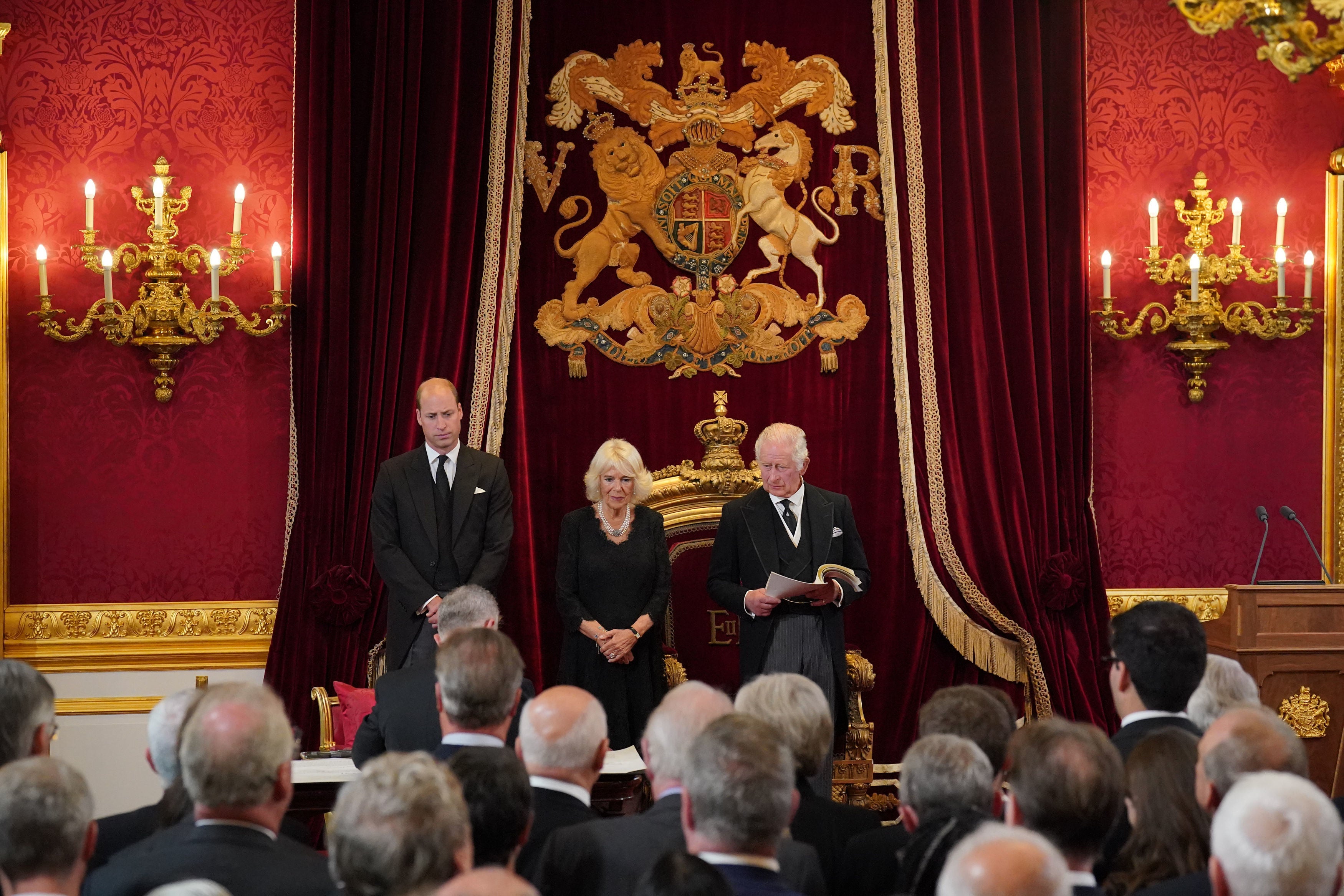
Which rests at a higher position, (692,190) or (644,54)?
(644,54)

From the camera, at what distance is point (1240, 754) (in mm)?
2682

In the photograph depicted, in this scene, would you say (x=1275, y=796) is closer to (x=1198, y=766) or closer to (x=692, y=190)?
(x=1198, y=766)

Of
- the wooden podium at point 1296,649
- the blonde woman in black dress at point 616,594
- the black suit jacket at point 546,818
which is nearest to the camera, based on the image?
the black suit jacket at point 546,818

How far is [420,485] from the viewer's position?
557 cm

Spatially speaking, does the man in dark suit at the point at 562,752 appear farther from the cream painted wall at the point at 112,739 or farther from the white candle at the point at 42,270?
the white candle at the point at 42,270

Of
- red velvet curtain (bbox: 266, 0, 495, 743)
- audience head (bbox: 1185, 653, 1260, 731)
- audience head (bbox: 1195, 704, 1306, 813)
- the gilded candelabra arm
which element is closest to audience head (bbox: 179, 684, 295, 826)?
audience head (bbox: 1195, 704, 1306, 813)

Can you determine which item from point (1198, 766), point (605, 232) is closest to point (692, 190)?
point (605, 232)

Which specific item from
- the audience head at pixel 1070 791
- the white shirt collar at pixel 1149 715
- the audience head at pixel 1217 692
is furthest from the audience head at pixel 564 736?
the audience head at pixel 1217 692

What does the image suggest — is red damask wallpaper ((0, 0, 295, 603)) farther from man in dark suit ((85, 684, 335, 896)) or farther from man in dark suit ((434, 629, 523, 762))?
man in dark suit ((85, 684, 335, 896))

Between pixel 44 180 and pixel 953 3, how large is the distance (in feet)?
13.1

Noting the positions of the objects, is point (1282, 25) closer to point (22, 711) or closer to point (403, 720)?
point (403, 720)

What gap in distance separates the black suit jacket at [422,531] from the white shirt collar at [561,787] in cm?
262

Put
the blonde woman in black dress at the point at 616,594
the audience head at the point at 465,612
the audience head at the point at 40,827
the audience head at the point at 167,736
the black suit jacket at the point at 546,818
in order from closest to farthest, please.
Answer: the audience head at the point at 40,827 < the black suit jacket at the point at 546,818 < the audience head at the point at 167,736 < the audience head at the point at 465,612 < the blonde woman in black dress at the point at 616,594

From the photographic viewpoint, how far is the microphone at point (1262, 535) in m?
5.93
